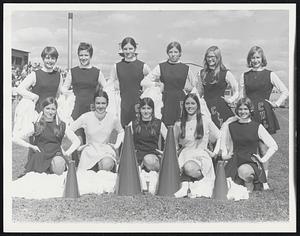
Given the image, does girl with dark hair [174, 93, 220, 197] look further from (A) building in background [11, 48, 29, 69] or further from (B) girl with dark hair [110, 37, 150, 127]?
(A) building in background [11, 48, 29, 69]

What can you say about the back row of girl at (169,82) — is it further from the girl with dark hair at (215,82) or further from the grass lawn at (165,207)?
the grass lawn at (165,207)

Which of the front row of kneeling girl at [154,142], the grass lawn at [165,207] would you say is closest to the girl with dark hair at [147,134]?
the front row of kneeling girl at [154,142]

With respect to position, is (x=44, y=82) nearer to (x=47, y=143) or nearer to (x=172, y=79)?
(x=47, y=143)

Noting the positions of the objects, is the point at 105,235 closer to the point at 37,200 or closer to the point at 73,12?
the point at 37,200


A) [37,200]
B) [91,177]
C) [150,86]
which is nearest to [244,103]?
[150,86]

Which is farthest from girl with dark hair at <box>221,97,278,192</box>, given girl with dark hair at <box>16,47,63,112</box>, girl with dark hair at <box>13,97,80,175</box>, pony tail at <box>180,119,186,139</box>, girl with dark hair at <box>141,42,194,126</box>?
girl with dark hair at <box>16,47,63,112</box>

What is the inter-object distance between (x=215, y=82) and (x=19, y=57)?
Result: 136cm

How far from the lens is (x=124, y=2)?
360 centimetres

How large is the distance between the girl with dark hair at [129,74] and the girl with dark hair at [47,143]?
45 cm

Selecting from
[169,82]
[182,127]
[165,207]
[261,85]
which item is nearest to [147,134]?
[182,127]

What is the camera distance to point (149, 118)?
367cm

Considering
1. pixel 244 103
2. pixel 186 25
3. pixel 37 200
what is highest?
pixel 186 25

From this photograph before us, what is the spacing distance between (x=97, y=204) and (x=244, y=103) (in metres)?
1.23

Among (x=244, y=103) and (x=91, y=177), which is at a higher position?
(x=244, y=103)
